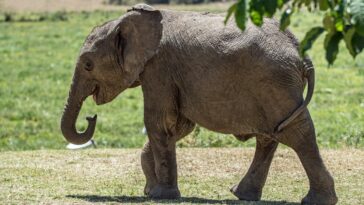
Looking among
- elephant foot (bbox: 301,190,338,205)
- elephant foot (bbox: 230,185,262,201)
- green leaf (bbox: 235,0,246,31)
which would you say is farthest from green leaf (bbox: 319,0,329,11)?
elephant foot (bbox: 230,185,262,201)

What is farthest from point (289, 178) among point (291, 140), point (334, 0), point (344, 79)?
point (344, 79)

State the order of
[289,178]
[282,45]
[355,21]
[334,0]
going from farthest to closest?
[289,178] → [282,45] → [334,0] → [355,21]

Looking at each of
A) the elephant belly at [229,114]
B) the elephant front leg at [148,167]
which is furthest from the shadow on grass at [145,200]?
the elephant belly at [229,114]

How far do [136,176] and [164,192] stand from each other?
5.84ft

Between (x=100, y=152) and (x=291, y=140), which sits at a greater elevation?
(x=291, y=140)

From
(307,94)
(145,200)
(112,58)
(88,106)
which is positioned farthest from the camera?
(88,106)

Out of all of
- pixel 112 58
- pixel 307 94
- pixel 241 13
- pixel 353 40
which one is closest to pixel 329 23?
pixel 353 40

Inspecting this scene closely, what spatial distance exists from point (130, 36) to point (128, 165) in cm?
269

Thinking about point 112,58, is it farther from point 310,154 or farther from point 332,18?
point 332,18

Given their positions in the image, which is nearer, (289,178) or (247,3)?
(247,3)

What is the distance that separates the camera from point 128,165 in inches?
477

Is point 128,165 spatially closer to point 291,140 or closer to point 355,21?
point 291,140

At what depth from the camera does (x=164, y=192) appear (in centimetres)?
971

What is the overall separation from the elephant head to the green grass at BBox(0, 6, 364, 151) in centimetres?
486
